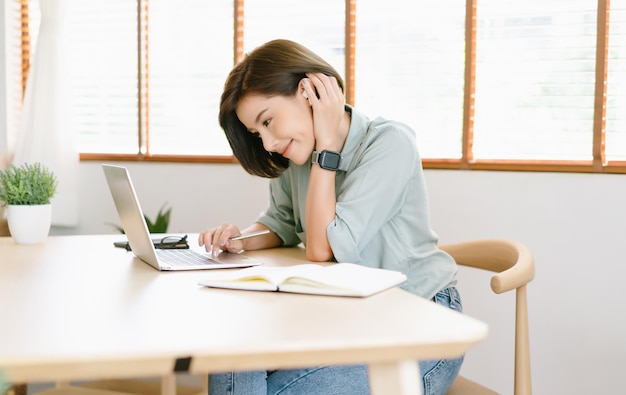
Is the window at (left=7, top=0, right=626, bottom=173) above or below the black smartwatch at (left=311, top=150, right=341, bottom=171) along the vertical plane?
above

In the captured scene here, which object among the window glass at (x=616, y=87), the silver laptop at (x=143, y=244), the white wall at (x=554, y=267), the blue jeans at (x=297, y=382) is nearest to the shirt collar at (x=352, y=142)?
the silver laptop at (x=143, y=244)

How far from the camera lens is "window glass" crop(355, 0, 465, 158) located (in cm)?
297

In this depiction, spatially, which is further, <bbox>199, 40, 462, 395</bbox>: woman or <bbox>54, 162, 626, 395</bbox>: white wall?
<bbox>54, 162, 626, 395</bbox>: white wall

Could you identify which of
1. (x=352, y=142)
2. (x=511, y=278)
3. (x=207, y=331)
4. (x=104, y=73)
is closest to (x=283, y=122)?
(x=352, y=142)

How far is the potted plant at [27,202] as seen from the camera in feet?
6.28

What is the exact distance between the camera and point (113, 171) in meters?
1.58

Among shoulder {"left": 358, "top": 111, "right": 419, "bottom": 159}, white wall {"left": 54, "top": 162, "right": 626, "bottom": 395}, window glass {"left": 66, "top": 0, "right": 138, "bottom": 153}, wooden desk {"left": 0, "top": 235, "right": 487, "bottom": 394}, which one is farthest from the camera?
window glass {"left": 66, "top": 0, "right": 138, "bottom": 153}

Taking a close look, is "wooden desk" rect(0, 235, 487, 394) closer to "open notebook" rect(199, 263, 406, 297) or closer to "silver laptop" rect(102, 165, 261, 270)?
"open notebook" rect(199, 263, 406, 297)

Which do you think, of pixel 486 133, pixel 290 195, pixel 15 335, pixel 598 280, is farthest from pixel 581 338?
pixel 15 335

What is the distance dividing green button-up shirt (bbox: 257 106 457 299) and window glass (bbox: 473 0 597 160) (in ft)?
4.01

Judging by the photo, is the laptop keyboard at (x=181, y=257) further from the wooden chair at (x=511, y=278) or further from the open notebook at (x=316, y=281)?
the wooden chair at (x=511, y=278)

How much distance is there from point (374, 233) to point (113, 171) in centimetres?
58

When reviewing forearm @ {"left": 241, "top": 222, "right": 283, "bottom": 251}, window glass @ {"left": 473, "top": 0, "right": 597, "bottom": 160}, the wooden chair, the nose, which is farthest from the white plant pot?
window glass @ {"left": 473, "top": 0, "right": 597, "bottom": 160}

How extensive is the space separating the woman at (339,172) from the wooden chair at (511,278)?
135 millimetres
